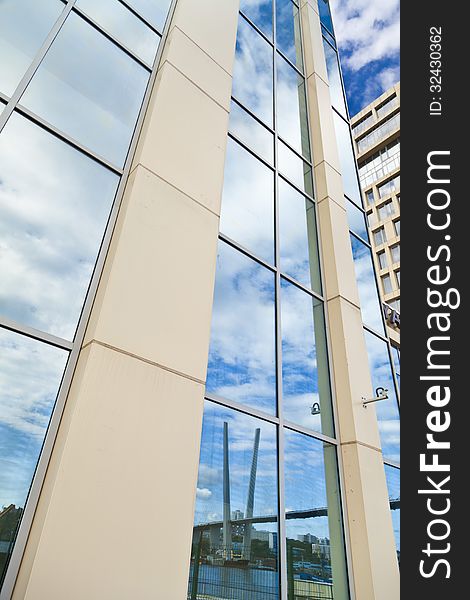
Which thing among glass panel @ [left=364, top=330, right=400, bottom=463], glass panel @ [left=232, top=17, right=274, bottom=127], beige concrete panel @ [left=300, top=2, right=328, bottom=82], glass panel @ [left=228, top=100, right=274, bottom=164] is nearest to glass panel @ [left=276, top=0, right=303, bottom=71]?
beige concrete panel @ [left=300, top=2, right=328, bottom=82]

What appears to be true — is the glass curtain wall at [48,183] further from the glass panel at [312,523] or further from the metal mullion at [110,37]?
the glass panel at [312,523]

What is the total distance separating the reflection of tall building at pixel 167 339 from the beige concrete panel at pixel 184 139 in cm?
3

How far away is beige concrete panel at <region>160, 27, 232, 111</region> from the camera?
5.13 m

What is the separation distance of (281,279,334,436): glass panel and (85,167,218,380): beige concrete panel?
1.60m

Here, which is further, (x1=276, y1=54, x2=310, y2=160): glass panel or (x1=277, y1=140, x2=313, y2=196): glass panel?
(x1=276, y1=54, x2=310, y2=160): glass panel

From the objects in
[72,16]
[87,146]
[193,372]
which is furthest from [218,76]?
[193,372]

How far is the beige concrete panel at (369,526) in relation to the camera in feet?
14.1

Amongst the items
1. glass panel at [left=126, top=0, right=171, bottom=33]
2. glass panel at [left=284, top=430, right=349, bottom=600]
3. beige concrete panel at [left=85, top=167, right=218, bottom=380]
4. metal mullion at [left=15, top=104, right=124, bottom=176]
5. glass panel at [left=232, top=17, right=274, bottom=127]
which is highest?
glass panel at [left=232, top=17, right=274, bottom=127]

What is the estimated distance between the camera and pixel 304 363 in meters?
5.38

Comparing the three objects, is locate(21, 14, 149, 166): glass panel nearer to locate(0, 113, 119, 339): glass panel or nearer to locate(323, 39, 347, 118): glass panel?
locate(0, 113, 119, 339): glass panel

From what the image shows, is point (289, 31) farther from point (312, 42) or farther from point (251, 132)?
point (251, 132)

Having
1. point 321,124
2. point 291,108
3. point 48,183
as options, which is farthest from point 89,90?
point 321,124

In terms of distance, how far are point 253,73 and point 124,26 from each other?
271 centimetres

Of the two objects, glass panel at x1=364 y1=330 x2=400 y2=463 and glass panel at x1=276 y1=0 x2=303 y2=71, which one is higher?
glass panel at x1=276 y1=0 x2=303 y2=71
